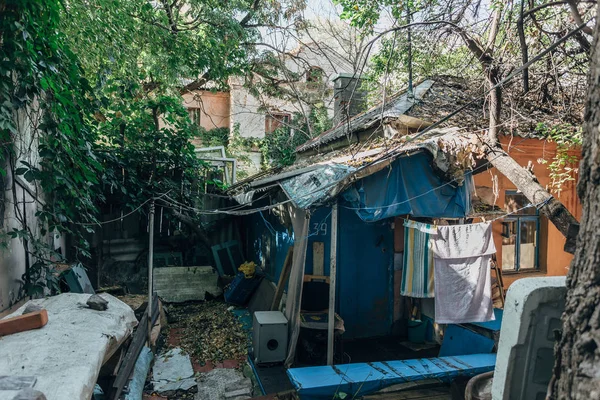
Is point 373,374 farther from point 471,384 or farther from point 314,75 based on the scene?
point 314,75

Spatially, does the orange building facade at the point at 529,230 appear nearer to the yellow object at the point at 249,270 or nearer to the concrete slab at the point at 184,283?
the yellow object at the point at 249,270

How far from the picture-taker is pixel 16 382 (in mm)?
2279

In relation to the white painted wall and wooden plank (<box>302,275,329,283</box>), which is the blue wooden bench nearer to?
wooden plank (<box>302,275,329,283</box>)

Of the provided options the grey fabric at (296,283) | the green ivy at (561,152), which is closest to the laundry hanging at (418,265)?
the grey fabric at (296,283)

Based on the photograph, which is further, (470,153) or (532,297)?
(470,153)

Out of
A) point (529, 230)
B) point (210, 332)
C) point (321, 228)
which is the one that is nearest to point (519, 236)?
point (529, 230)

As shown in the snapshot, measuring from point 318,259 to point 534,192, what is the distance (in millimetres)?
3832

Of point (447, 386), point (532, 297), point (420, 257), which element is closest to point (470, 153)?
point (420, 257)

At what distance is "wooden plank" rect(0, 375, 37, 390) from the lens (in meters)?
2.20

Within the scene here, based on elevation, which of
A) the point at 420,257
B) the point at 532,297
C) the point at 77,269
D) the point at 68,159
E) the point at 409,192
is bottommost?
the point at 77,269

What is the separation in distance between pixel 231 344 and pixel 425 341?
3.80m

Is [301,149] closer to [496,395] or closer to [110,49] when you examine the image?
[110,49]

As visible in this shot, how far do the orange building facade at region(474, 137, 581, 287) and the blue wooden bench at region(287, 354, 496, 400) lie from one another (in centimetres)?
329

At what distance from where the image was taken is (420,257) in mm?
6094
